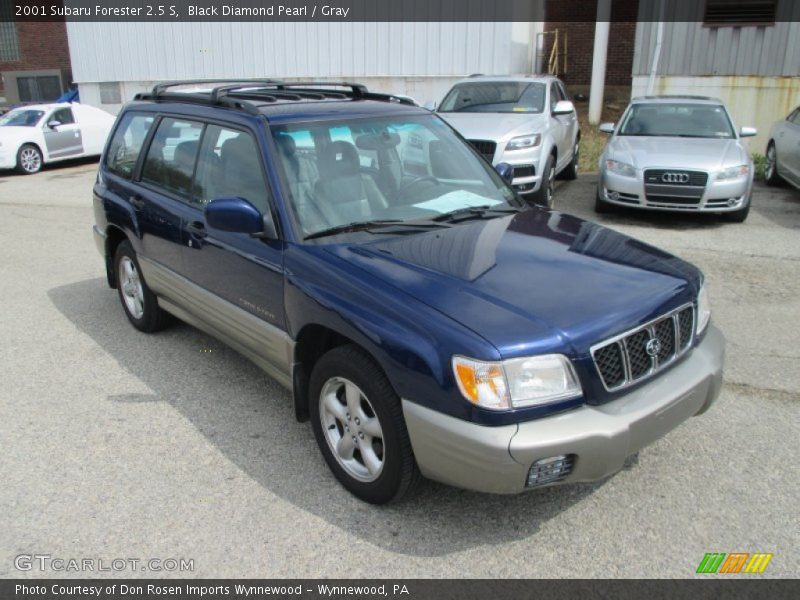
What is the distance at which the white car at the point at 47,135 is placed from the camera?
15.5 metres

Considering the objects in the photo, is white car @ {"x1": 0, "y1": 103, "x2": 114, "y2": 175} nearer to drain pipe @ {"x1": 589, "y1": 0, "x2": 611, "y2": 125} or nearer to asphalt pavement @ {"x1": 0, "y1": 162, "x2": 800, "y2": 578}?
drain pipe @ {"x1": 589, "y1": 0, "x2": 611, "y2": 125}

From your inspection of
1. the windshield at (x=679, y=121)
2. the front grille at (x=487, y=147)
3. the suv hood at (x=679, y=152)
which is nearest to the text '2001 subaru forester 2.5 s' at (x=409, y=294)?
the front grille at (x=487, y=147)

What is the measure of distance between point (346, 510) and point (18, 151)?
15431 mm

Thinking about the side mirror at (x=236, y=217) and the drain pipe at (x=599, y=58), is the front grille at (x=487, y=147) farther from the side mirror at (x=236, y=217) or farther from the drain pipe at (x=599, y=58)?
the drain pipe at (x=599, y=58)

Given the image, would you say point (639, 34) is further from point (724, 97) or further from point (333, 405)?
point (333, 405)

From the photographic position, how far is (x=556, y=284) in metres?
3.05

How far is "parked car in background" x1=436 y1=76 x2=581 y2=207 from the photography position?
893cm

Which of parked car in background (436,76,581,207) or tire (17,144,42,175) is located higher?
parked car in background (436,76,581,207)

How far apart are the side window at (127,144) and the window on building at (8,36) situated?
3324 centimetres

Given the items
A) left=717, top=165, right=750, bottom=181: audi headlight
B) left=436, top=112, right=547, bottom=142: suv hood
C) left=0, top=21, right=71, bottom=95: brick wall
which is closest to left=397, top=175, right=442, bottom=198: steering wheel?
left=436, top=112, right=547, bottom=142: suv hood

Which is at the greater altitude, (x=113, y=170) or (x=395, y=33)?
(x=395, y=33)

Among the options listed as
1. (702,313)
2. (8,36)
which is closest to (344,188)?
(702,313)

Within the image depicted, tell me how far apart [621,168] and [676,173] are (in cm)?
69
